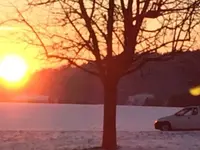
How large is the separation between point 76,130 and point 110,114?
33.2ft

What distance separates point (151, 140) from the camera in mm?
21609

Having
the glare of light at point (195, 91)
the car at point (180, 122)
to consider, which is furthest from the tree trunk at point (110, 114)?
the glare of light at point (195, 91)

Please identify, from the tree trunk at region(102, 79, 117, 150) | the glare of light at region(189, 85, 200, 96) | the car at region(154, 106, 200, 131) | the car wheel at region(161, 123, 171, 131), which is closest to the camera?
the tree trunk at region(102, 79, 117, 150)

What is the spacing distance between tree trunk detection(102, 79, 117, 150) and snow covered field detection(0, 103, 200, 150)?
639 millimetres

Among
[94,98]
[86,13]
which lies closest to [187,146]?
[86,13]

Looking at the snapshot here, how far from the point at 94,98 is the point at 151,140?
187ft

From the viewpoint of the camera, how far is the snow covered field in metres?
19.7

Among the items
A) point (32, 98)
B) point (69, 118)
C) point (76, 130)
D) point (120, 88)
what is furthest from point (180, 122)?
point (120, 88)

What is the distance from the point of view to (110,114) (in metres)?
18.0

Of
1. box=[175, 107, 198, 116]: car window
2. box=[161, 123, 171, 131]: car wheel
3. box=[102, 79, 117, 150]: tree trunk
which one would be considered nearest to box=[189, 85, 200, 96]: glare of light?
box=[175, 107, 198, 116]: car window

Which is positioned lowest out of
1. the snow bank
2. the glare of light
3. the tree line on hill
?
the snow bank

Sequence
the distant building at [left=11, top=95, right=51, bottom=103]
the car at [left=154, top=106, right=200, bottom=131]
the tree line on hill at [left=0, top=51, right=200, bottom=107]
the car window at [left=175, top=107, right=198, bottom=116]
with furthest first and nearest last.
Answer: the tree line on hill at [left=0, top=51, right=200, bottom=107] → the distant building at [left=11, top=95, right=51, bottom=103] → the car window at [left=175, top=107, right=198, bottom=116] → the car at [left=154, top=106, right=200, bottom=131]

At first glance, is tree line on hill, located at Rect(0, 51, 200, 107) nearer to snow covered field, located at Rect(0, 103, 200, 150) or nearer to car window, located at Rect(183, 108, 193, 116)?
snow covered field, located at Rect(0, 103, 200, 150)

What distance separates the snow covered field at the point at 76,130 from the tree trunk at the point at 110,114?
64 cm
